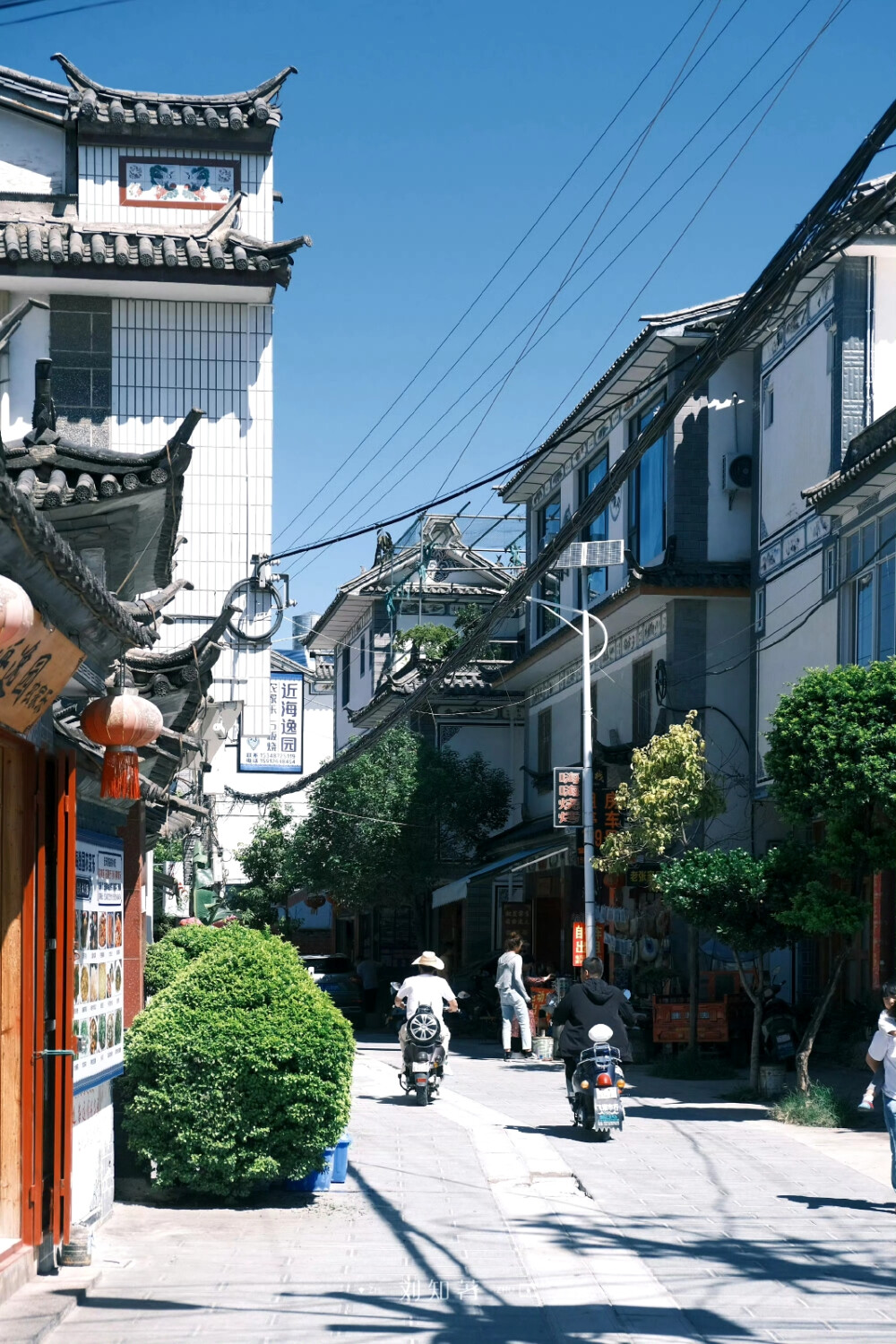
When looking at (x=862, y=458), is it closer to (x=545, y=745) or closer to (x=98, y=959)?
(x=98, y=959)

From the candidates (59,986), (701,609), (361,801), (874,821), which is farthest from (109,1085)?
(361,801)

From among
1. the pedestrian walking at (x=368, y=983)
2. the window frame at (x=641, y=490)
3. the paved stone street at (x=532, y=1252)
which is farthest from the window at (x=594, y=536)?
the paved stone street at (x=532, y=1252)

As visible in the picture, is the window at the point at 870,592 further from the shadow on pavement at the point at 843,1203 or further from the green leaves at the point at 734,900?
the shadow on pavement at the point at 843,1203

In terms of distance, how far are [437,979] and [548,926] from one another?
1636cm

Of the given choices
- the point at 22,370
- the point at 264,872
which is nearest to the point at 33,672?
the point at 22,370

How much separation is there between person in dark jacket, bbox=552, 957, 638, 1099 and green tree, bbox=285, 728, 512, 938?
20118mm

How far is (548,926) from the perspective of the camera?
35312mm

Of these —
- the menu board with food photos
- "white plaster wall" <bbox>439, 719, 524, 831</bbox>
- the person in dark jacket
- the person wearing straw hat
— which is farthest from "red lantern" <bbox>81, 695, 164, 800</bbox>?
"white plaster wall" <bbox>439, 719, 524, 831</bbox>

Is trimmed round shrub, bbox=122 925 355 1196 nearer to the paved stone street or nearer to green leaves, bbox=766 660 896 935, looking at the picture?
the paved stone street

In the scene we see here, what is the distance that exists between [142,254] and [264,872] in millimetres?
29286

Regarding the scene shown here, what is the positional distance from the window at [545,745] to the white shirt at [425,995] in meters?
16.8

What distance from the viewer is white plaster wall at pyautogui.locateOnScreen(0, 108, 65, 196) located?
19.1 meters

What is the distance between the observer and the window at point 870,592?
1948cm

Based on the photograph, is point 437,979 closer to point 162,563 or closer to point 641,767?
point 641,767
